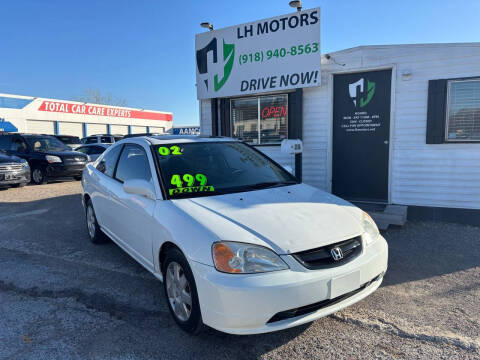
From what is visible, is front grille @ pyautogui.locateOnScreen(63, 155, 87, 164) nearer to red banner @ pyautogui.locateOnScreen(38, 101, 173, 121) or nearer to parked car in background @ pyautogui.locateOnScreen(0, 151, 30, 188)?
parked car in background @ pyautogui.locateOnScreen(0, 151, 30, 188)

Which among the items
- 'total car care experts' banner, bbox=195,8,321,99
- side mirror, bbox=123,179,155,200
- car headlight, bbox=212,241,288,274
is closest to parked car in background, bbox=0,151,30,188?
'total car care experts' banner, bbox=195,8,321,99

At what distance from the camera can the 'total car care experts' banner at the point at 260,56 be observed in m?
6.69

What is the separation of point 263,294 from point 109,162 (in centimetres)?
321

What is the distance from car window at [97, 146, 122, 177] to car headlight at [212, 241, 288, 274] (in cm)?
258

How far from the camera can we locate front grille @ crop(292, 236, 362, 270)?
94.7 inches

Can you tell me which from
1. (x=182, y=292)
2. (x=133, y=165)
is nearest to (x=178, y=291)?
(x=182, y=292)

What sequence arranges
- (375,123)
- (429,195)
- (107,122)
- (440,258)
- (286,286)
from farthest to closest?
(107,122) → (375,123) → (429,195) → (440,258) → (286,286)

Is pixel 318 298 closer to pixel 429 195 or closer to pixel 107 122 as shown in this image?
pixel 429 195

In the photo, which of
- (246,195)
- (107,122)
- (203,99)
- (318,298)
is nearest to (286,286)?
(318,298)

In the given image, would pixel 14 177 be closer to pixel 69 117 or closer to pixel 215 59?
pixel 215 59

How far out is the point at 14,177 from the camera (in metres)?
10.5

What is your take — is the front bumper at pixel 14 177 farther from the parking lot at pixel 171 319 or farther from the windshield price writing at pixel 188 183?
the windshield price writing at pixel 188 183

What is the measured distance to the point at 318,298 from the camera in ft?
7.75

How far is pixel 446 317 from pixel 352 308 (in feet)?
2.64
